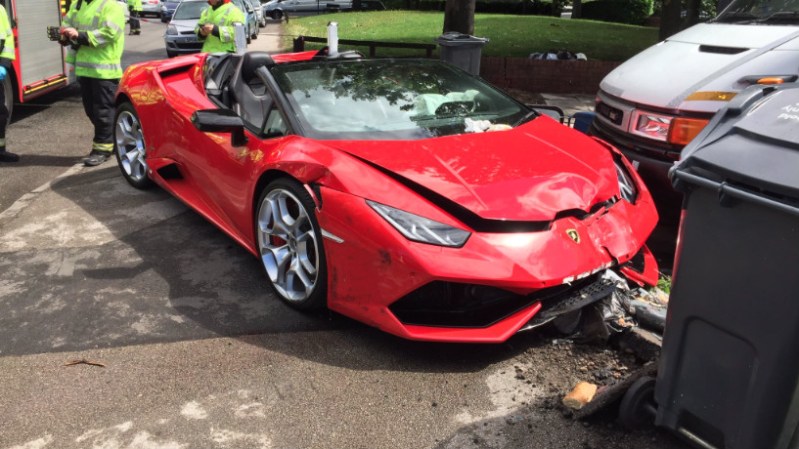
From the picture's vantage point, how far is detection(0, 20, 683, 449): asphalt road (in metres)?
2.75

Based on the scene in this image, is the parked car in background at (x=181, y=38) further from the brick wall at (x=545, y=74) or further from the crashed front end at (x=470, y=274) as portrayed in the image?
the crashed front end at (x=470, y=274)

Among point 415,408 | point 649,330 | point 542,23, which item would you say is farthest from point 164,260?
point 542,23

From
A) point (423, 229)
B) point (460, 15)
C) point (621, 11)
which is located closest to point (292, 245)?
point (423, 229)

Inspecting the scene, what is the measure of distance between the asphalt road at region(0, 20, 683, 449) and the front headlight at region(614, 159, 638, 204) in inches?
38.5

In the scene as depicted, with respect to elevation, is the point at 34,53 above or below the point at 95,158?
above

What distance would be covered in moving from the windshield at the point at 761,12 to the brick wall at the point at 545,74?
5.29 m

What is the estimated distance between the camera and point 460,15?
10648 mm

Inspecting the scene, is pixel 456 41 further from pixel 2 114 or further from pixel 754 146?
pixel 754 146

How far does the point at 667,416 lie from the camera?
2492mm

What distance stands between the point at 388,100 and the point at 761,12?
303 cm

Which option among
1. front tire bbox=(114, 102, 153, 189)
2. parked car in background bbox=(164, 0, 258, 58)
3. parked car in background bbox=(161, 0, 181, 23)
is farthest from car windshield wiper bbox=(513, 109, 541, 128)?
parked car in background bbox=(161, 0, 181, 23)

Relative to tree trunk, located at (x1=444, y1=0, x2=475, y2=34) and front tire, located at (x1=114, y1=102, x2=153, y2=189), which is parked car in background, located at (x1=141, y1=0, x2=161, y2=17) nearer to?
tree trunk, located at (x1=444, y1=0, x2=475, y2=34)

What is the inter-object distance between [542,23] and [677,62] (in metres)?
18.0

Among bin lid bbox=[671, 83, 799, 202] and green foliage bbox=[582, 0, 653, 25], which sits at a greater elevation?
green foliage bbox=[582, 0, 653, 25]
